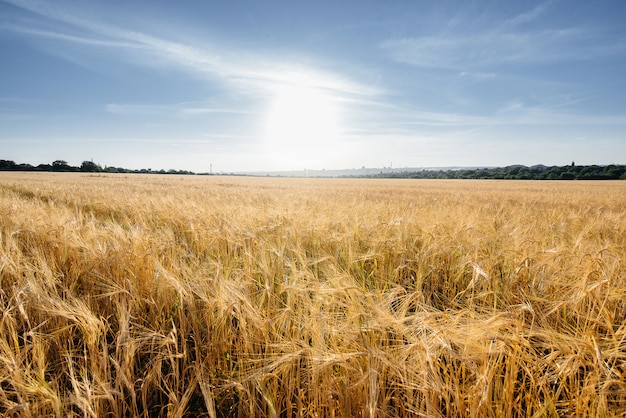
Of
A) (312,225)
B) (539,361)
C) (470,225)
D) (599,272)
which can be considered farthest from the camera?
(312,225)

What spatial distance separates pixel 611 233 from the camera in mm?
4180

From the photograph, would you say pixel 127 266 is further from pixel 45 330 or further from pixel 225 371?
pixel 225 371

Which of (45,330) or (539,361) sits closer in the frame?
(539,361)

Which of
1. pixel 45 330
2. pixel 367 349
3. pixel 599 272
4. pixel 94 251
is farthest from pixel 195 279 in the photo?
pixel 599 272

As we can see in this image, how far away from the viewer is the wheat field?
45.6 inches

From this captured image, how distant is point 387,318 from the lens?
1.29 m

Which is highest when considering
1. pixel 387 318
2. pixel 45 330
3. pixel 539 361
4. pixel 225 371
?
pixel 387 318

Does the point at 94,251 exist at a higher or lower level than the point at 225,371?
higher

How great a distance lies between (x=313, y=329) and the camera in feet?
4.44

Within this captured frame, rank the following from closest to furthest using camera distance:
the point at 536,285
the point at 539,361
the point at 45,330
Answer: the point at 539,361, the point at 45,330, the point at 536,285

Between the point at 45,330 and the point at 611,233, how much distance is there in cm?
625

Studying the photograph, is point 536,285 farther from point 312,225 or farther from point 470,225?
point 312,225

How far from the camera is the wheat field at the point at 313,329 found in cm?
116

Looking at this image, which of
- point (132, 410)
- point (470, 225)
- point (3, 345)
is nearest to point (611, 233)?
point (470, 225)
